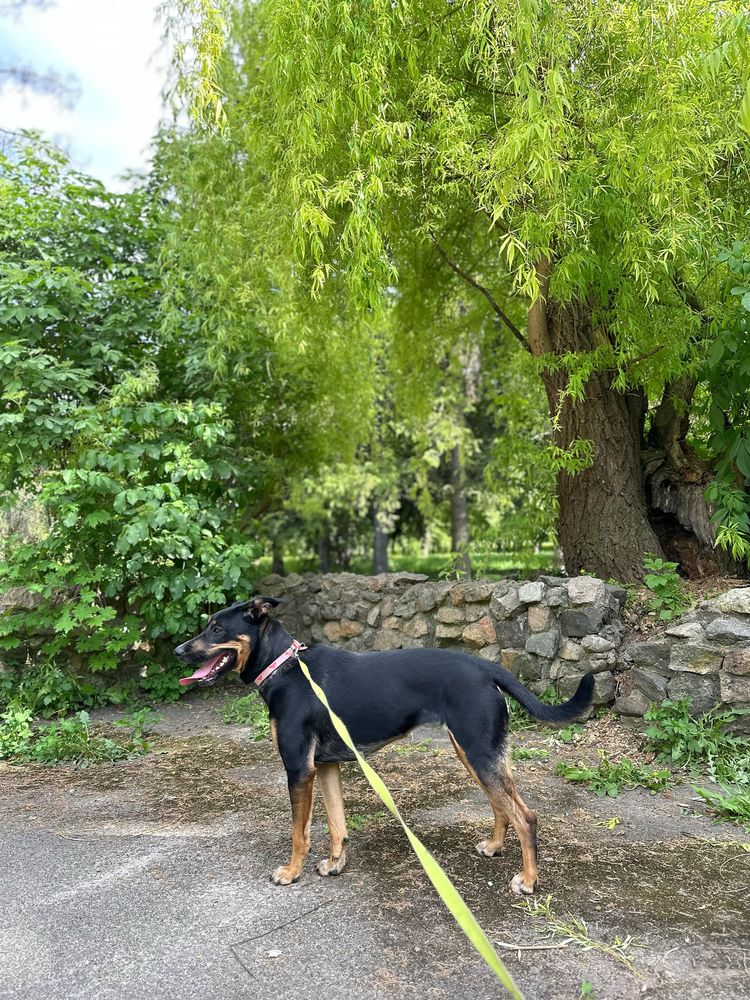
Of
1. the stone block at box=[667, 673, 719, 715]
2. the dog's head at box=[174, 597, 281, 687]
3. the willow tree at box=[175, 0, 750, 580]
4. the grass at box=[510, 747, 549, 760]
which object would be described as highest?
the willow tree at box=[175, 0, 750, 580]

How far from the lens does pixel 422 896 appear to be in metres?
3.01

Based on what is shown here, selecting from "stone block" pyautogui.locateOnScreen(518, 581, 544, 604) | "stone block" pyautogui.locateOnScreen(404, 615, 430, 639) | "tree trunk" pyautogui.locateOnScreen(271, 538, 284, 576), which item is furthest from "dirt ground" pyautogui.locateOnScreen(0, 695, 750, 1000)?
"tree trunk" pyautogui.locateOnScreen(271, 538, 284, 576)

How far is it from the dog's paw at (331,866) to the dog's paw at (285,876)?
0.11 metres

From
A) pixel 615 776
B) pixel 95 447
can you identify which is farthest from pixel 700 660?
pixel 95 447

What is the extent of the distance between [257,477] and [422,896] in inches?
213

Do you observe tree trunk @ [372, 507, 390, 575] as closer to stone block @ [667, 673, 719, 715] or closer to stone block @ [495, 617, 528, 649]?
stone block @ [495, 617, 528, 649]

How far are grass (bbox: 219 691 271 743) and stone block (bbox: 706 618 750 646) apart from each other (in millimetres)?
3123

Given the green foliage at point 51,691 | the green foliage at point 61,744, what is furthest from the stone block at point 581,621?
the green foliage at point 51,691

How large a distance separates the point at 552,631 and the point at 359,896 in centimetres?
285

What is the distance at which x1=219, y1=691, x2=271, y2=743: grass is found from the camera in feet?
18.8

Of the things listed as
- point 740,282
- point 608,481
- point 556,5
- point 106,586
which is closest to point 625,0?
point 556,5

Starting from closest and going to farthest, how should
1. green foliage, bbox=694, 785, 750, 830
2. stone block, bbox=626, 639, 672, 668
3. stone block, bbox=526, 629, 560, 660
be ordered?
1. green foliage, bbox=694, 785, 750, 830
2. stone block, bbox=626, 639, 672, 668
3. stone block, bbox=526, 629, 560, 660

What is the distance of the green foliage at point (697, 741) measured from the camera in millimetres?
4223

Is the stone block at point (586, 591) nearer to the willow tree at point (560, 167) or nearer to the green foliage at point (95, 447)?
the willow tree at point (560, 167)
